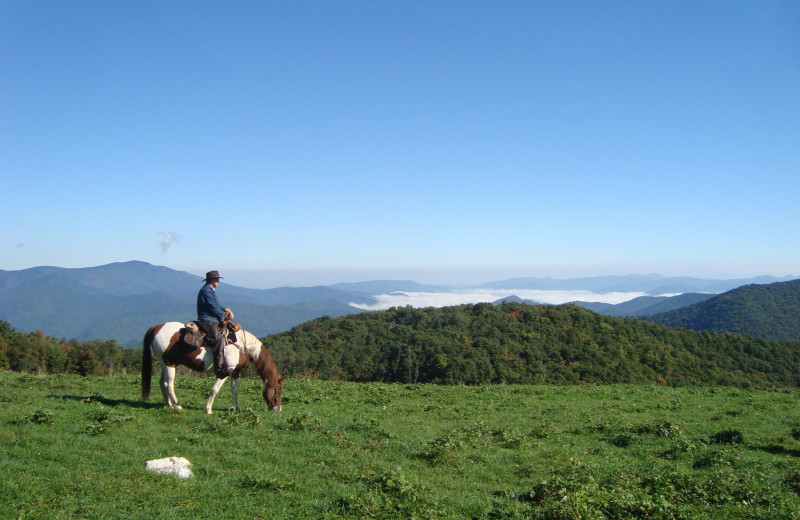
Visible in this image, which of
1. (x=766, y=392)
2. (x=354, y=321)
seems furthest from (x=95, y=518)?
(x=354, y=321)

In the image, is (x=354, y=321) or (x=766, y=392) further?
(x=354, y=321)

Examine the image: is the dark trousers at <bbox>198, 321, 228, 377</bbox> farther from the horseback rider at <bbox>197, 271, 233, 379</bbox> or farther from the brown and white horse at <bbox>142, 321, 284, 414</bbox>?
the brown and white horse at <bbox>142, 321, 284, 414</bbox>

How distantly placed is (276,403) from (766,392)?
67.1 ft

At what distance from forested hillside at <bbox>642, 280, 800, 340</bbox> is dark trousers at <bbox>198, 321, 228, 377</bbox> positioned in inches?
5521

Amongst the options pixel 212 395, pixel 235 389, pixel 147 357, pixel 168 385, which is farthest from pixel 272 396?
pixel 147 357

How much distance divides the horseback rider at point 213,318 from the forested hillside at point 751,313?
14026cm

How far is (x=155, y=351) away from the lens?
1131cm

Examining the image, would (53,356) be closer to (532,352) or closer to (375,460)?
(375,460)

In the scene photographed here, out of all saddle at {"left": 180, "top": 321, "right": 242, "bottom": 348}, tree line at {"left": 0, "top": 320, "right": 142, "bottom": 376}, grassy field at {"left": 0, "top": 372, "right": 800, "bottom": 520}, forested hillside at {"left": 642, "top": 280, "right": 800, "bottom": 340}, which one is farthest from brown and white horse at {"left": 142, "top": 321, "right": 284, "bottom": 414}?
forested hillside at {"left": 642, "top": 280, "right": 800, "bottom": 340}

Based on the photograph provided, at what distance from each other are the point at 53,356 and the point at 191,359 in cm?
3620

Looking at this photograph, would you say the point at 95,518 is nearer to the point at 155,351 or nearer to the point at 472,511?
the point at 472,511

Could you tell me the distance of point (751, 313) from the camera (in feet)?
423

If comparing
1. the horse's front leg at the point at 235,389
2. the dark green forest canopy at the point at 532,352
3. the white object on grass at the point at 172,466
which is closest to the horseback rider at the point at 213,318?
the horse's front leg at the point at 235,389

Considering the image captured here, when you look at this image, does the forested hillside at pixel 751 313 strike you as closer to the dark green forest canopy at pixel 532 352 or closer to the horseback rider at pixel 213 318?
the dark green forest canopy at pixel 532 352
